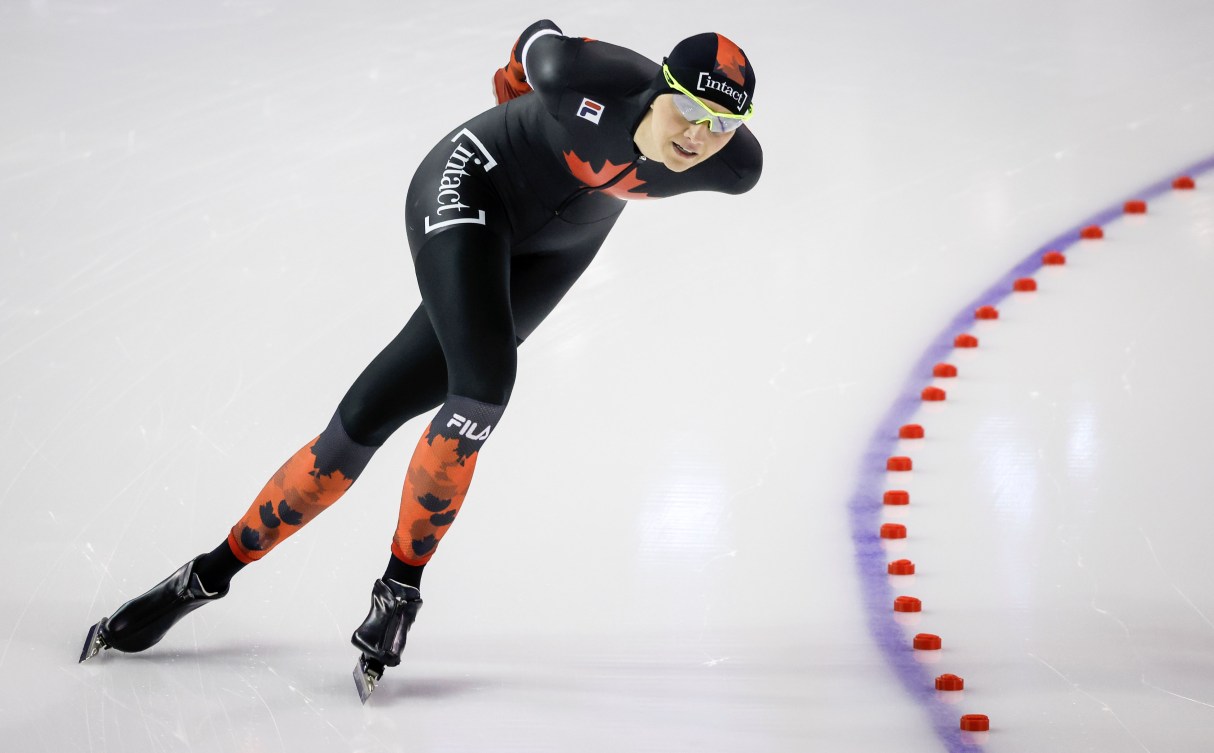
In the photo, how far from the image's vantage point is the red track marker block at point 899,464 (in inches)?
140

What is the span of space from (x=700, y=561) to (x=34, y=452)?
6.10 ft

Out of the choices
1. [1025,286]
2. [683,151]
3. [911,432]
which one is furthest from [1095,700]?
[1025,286]

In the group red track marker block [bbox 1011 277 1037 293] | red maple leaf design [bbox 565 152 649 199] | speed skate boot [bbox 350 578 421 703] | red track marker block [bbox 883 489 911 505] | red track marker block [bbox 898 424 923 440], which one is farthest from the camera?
red track marker block [bbox 1011 277 1037 293]

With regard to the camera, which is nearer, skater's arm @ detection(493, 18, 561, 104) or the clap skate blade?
the clap skate blade

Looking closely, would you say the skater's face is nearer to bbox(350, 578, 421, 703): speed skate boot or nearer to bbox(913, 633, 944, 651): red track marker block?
bbox(350, 578, 421, 703): speed skate boot

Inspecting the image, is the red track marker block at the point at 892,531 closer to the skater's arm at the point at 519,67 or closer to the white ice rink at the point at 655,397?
the white ice rink at the point at 655,397

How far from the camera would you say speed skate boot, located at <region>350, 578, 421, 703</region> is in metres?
2.52

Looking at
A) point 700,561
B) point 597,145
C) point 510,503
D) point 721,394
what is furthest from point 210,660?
point 721,394

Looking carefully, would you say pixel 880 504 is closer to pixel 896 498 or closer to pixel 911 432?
pixel 896 498

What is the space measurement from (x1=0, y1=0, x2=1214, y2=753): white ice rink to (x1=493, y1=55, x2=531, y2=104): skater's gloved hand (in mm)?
1086

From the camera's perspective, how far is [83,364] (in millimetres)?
3896

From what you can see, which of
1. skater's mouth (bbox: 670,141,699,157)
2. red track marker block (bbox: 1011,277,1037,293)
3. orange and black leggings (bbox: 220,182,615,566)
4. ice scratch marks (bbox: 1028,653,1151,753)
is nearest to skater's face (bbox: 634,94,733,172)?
skater's mouth (bbox: 670,141,699,157)

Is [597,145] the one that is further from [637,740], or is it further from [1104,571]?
[1104,571]

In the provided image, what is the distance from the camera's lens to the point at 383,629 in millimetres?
2531
